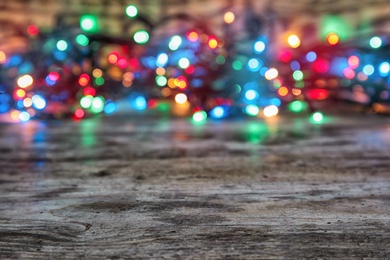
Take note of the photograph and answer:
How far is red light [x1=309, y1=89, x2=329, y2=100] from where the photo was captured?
83.8 inches

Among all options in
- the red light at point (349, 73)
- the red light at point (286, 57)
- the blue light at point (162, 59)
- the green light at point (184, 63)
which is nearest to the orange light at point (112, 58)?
the blue light at point (162, 59)

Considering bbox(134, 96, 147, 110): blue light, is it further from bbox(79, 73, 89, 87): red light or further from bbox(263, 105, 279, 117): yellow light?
bbox(263, 105, 279, 117): yellow light

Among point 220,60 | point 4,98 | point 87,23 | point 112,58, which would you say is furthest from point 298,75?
point 4,98

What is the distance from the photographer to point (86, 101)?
2.09 metres

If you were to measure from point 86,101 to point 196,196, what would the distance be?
4.46 ft

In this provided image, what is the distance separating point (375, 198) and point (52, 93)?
5.09 ft

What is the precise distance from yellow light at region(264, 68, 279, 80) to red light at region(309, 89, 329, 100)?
0.26 meters

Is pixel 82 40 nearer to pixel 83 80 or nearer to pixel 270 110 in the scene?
pixel 83 80

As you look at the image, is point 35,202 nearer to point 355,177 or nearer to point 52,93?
point 355,177

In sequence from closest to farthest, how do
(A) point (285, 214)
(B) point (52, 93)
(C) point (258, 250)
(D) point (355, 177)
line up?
(C) point (258, 250), (A) point (285, 214), (D) point (355, 177), (B) point (52, 93)

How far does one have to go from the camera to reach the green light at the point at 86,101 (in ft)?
6.80

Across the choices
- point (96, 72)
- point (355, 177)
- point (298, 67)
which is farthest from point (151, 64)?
point (355, 177)

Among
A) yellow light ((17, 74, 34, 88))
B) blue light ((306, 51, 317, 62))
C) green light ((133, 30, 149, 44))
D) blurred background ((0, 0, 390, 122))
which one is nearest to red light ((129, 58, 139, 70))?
blurred background ((0, 0, 390, 122))

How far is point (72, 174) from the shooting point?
1061mm
